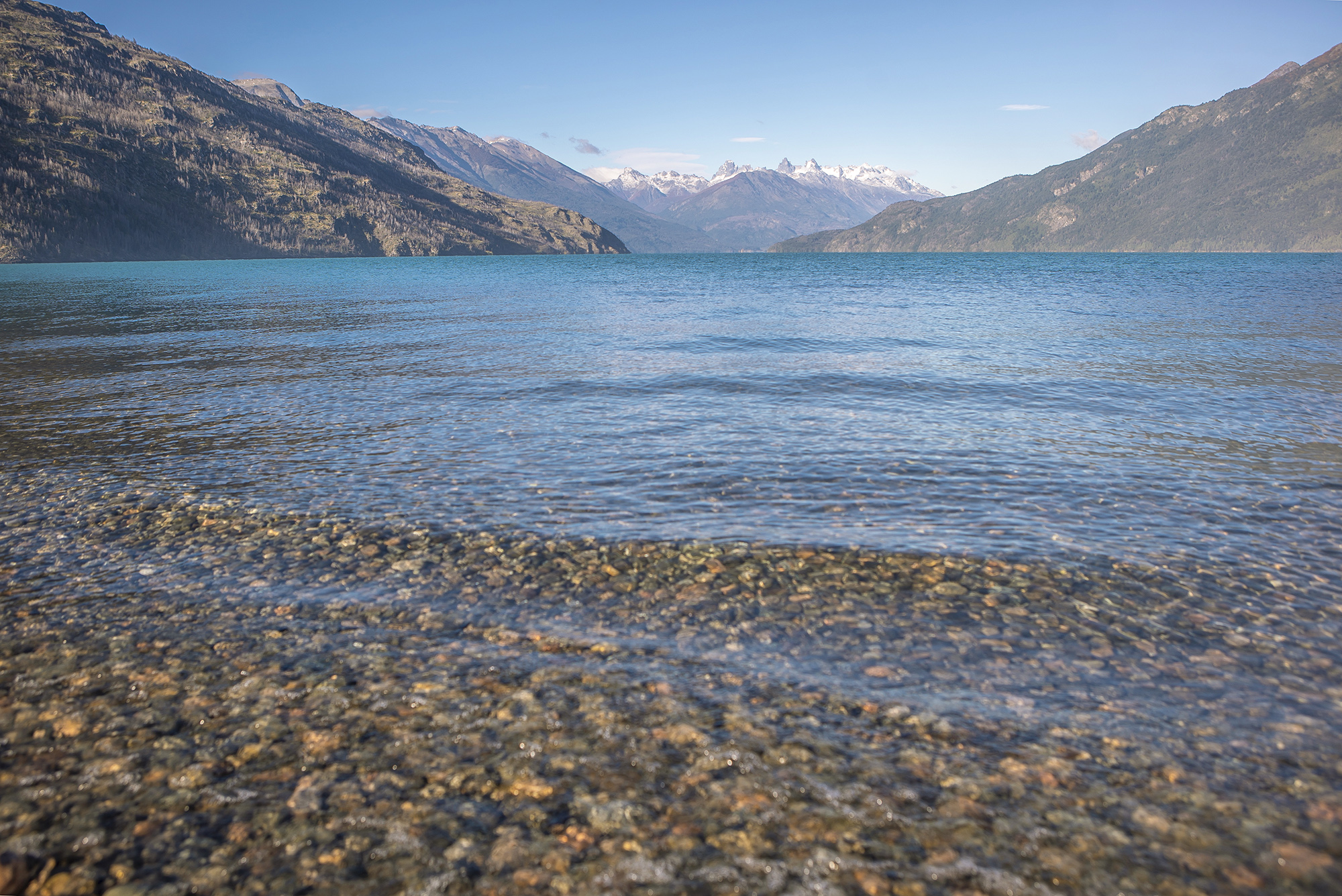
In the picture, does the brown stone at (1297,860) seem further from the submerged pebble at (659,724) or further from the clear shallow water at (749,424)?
the clear shallow water at (749,424)

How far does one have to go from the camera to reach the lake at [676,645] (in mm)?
4945

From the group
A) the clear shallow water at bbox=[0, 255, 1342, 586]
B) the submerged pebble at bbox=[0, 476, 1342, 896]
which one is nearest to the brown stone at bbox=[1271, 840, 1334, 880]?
the submerged pebble at bbox=[0, 476, 1342, 896]

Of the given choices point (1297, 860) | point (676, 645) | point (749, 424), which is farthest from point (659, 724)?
point (749, 424)

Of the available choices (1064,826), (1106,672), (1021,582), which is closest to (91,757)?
(1064,826)

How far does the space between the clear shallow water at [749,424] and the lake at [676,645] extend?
15cm

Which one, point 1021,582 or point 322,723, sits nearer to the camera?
point 322,723

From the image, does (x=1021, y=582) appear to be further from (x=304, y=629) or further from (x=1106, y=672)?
(x=304, y=629)

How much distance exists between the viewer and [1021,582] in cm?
909

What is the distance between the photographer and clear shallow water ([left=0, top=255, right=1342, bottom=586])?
453 inches

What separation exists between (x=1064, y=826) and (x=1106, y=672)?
263 centimetres

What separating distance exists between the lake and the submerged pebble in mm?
38

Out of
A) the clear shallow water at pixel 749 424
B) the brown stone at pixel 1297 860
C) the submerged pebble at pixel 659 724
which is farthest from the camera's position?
the clear shallow water at pixel 749 424

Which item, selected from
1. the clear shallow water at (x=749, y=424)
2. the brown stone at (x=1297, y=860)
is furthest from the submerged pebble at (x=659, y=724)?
the clear shallow water at (x=749, y=424)

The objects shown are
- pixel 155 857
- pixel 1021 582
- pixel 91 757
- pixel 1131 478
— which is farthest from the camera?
pixel 1131 478
